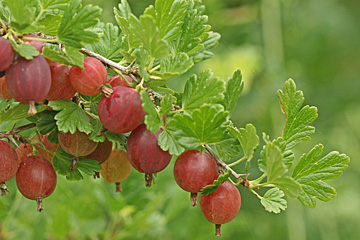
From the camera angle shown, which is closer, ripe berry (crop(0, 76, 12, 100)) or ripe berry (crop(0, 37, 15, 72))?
ripe berry (crop(0, 37, 15, 72))

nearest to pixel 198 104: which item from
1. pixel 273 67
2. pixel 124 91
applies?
pixel 124 91

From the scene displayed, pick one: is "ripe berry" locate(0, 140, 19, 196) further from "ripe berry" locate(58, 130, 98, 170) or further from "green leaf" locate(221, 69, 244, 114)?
"green leaf" locate(221, 69, 244, 114)

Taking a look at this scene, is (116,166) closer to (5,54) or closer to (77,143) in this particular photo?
(77,143)

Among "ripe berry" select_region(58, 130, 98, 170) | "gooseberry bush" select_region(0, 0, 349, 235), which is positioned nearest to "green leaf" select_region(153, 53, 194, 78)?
"gooseberry bush" select_region(0, 0, 349, 235)

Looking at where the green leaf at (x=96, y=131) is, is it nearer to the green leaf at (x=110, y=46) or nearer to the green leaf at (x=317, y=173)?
the green leaf at (x=110, y=46)

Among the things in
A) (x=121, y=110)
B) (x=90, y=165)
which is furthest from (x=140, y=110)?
(x=90, y=165)

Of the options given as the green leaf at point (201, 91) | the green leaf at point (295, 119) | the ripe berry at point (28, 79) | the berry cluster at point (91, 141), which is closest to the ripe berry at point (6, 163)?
the berry cluster at point (91, 141)

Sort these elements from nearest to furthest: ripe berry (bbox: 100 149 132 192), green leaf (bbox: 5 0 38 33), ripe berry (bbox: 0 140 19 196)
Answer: green leaf (bbox: 5 0 38 33), ripe berry (bbox: 0 140 19 196), ripe berry (bbox: 100 149 132 192)
